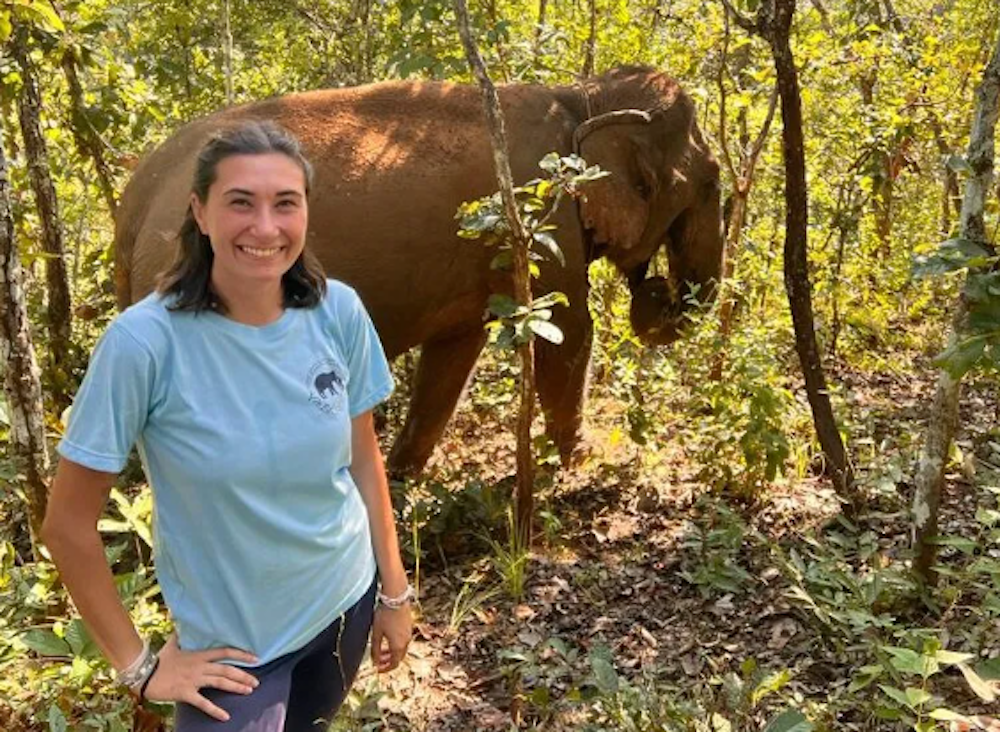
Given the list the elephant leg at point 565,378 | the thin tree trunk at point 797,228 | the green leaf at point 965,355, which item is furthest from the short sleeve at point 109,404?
the elephant leg at point 565,378

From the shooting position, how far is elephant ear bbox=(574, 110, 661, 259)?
5.07 metres

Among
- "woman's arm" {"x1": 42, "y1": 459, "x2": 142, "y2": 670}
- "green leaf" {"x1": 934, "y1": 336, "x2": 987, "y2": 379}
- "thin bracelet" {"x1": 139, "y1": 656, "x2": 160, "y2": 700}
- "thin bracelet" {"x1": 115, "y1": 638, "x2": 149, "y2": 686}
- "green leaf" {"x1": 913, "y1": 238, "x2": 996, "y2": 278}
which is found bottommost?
"thin bracelet" {"x1": 139, "y1": 656, "x2": 160, "y2": 700}

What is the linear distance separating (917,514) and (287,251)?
2652 millimetres

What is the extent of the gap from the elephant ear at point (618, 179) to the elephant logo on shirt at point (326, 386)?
311cm

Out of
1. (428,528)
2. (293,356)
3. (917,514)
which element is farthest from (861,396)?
(293,356)

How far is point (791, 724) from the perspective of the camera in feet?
7.95

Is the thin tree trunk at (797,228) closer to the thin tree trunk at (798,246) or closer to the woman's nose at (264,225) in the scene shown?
the thin tree trunk at (798,246)

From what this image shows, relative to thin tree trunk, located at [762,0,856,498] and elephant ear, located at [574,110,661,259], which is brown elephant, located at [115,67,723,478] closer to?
elephant ear, located at [574,110,661,259]

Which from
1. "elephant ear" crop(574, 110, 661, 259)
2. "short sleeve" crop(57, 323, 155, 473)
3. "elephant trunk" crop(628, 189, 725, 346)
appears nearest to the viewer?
"short sleeve" crop(57, 323, 155, 473)

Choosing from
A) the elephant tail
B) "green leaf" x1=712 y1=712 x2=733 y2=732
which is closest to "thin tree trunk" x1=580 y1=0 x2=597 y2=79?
the elephant tail

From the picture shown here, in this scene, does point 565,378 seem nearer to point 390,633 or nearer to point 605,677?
point 605,677

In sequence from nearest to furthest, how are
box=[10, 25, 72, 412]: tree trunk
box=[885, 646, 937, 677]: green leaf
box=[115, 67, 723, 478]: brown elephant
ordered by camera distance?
box=[885, 646, 937, 677]: green leaf
box=[115, 67, 723, 478]: brown elephant
box=[10, 25, 72, 412]: tree trunk

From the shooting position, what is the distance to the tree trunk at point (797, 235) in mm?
3740

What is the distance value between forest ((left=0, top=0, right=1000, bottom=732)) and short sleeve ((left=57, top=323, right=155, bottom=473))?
118cm
